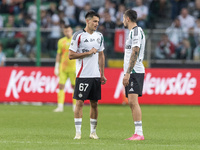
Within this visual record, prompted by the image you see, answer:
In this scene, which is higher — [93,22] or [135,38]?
[93,22]

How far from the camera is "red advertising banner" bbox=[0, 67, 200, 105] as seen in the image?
18469 mm

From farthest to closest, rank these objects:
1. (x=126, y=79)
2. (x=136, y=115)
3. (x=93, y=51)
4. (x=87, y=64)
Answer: (x=87, y=64) < (x=93, y=51) < (x=136, y=115) < (x=126, y=79)

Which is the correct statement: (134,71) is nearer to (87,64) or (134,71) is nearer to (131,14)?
(87,64)

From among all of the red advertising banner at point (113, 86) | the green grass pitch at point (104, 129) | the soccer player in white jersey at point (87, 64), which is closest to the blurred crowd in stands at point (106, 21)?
the red advertising banner at point (113, 86)

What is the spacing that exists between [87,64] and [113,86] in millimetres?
9043

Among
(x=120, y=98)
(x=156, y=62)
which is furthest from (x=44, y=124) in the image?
(x=156, y=62)

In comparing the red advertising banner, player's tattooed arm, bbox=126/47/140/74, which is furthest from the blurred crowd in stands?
player's tattooed arm, bbox=126/47/140/74

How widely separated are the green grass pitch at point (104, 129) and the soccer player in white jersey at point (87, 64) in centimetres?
64

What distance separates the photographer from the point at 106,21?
2245 cm

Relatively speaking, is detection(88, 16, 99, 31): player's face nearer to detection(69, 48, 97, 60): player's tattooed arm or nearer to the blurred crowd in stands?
detection(69, 48, 97, 60): player's tattooed arm

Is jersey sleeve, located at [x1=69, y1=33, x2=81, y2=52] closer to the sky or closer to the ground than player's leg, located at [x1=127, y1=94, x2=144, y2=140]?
closer to the sky

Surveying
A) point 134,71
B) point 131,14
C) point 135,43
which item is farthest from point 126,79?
point 131,14

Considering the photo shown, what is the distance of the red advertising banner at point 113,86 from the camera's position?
18.5m

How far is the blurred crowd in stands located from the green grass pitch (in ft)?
12.5
